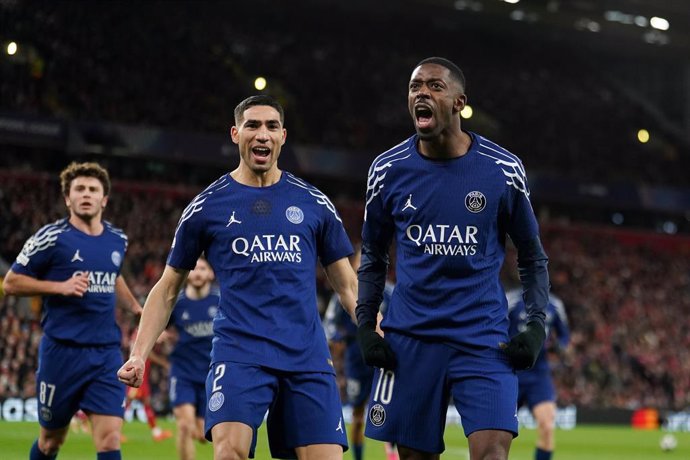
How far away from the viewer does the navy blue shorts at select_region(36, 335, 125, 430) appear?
28.0ft

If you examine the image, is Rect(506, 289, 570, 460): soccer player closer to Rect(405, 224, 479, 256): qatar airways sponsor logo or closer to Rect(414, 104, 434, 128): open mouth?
Rect(405, 224, 479, 256): qatar airways sponsor logo

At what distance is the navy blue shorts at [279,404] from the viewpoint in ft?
19.8

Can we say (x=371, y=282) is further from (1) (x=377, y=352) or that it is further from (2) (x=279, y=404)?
(2) (x=279, y=404)

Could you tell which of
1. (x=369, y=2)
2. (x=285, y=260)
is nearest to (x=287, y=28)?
(x=369, y=2)

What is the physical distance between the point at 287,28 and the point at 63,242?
29726 millimetres

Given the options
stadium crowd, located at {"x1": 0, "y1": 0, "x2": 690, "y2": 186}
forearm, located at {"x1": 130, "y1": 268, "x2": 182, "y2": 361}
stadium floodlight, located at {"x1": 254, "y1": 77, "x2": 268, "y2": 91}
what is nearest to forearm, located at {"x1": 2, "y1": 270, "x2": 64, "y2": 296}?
forearm, located at {"x1": 130, "y1": 268, "x2": 182, "y2": 361}

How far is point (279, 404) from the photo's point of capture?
6227mm

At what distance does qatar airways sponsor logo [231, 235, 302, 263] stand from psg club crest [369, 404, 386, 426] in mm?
963

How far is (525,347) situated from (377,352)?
2.22ft

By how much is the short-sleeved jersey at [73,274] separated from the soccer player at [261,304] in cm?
238

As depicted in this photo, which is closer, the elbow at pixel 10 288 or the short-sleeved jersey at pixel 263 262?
the short-sleeved jersey at pixel 263 262

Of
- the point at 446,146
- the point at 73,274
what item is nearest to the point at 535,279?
the point at 446,146

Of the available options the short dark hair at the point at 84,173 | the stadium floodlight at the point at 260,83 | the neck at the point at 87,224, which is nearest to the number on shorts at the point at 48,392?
the neck at the point at 87,224

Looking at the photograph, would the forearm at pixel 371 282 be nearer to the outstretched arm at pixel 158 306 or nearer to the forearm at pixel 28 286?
the outstretched arm at pixel 158 306
